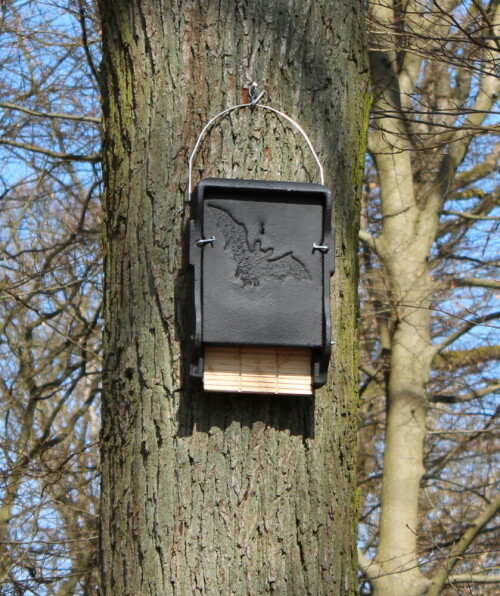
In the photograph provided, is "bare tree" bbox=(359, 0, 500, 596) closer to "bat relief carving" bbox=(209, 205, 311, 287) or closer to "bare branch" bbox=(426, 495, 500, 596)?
"bare branch" bbox=(426, 495, 500, 596)

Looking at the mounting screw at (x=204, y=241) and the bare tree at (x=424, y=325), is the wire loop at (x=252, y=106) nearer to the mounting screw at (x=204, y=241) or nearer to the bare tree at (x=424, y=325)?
the mounting screw at (x=204, y=241)

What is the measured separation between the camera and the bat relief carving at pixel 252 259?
1.82m

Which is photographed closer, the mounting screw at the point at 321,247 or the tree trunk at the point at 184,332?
the tree trunk at the point at 184,332

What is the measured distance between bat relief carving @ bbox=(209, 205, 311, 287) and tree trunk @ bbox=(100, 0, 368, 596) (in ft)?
0.33

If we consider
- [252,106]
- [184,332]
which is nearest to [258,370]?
[184,332]

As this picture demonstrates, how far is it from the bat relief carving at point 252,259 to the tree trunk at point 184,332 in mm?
100

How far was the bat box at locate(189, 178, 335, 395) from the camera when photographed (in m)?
1.77

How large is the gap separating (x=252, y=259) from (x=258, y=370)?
0.77 ft

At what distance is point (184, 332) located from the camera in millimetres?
1806

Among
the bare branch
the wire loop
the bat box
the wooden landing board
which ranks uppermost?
the wire loop

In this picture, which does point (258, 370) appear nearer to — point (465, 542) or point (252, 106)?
point (252, 106)

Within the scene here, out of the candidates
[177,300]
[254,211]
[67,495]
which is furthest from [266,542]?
[67,495]

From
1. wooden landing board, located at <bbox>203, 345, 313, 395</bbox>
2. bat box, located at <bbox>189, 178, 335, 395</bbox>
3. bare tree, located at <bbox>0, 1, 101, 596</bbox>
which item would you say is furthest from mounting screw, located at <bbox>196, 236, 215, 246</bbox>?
bare tree, located at <bbox>0, 1, 101, 596</bbox>

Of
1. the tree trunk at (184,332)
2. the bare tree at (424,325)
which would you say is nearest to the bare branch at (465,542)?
the bare tree at (424,325)
